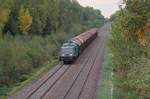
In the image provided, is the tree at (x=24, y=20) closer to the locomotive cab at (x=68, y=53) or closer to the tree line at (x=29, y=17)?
the tree line at (x=29, y=17)

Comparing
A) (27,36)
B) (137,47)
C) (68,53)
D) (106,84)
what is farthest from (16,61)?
(27,36)

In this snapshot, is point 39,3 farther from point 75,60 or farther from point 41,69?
point 41,69

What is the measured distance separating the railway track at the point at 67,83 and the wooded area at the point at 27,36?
2172 mm

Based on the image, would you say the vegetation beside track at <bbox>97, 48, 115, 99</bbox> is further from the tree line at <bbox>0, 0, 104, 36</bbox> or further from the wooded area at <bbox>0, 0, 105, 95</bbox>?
the tree line at <bbox>0, 0, 104, 36</bbox>

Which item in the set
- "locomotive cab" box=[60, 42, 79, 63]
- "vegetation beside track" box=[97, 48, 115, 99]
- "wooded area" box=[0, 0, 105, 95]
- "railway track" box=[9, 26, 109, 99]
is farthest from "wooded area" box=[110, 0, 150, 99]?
"locomotive cab" box=[60, 42, 79, 63]

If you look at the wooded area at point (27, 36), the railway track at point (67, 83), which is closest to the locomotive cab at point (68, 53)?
the railway track at point (67, 83)

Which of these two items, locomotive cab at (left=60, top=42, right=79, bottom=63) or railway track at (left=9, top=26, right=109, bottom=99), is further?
locomotive cab at (left=60, top=42, right=79, bottom=63)

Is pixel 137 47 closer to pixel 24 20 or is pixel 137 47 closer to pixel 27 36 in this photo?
pixel 27 36

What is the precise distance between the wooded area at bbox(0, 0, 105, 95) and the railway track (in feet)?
7.13

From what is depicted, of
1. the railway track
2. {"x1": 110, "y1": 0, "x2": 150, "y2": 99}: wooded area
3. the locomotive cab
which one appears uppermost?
{"x1": 110, "y1": 0, "x2": 150, "y2": 99}: wooded area

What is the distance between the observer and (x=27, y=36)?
6022 centimetres

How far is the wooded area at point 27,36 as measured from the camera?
36219mm

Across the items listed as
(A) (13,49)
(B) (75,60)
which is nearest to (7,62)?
(A) (13,49)

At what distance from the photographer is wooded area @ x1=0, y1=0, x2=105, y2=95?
36219mm
